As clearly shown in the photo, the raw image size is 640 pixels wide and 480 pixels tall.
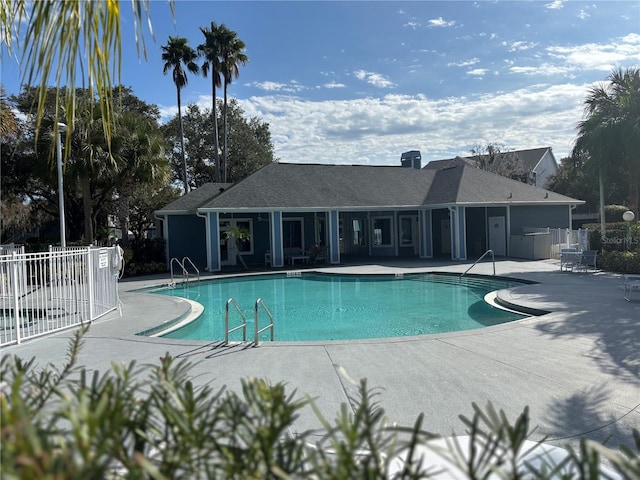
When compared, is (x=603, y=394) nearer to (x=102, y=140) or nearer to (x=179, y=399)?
(x=179, y=399)

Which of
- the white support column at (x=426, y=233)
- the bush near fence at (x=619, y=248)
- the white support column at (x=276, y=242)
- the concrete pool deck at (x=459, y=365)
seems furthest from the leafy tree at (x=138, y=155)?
the bush near fence at (x=619, y=248)

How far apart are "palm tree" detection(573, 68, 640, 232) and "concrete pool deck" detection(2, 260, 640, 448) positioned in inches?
408

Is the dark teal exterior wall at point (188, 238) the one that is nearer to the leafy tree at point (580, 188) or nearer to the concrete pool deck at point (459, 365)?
the concrete pool deck at point (459, 365)

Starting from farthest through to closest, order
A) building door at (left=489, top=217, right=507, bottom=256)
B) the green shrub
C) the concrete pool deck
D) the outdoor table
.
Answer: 1. the green shrub
2. building door at (left=489, top=217, right=507, bottom=256)
3. the outdoor table
4. the concrete pool deck

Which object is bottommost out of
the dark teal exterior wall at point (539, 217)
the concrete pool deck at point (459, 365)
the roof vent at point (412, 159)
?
the concrete pool deck at point (459, 365)

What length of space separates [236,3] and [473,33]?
32.1 feet

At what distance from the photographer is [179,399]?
5.57 feet

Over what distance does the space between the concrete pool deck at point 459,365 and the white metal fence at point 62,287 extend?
0.44 meters

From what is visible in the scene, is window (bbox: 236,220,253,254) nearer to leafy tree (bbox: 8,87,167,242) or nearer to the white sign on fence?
leafy tree (bbox: 8,87,167,242)

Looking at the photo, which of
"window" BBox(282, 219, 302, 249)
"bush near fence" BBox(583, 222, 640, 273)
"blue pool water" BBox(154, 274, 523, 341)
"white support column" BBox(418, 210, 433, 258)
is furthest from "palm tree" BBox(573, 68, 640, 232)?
"window" BBox(282, 219, 302, 249)

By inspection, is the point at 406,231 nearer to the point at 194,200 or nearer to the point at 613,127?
the point at 613,127

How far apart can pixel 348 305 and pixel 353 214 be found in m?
14.1

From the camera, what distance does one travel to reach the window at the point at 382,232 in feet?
86.7

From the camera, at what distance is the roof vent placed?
3384cm
